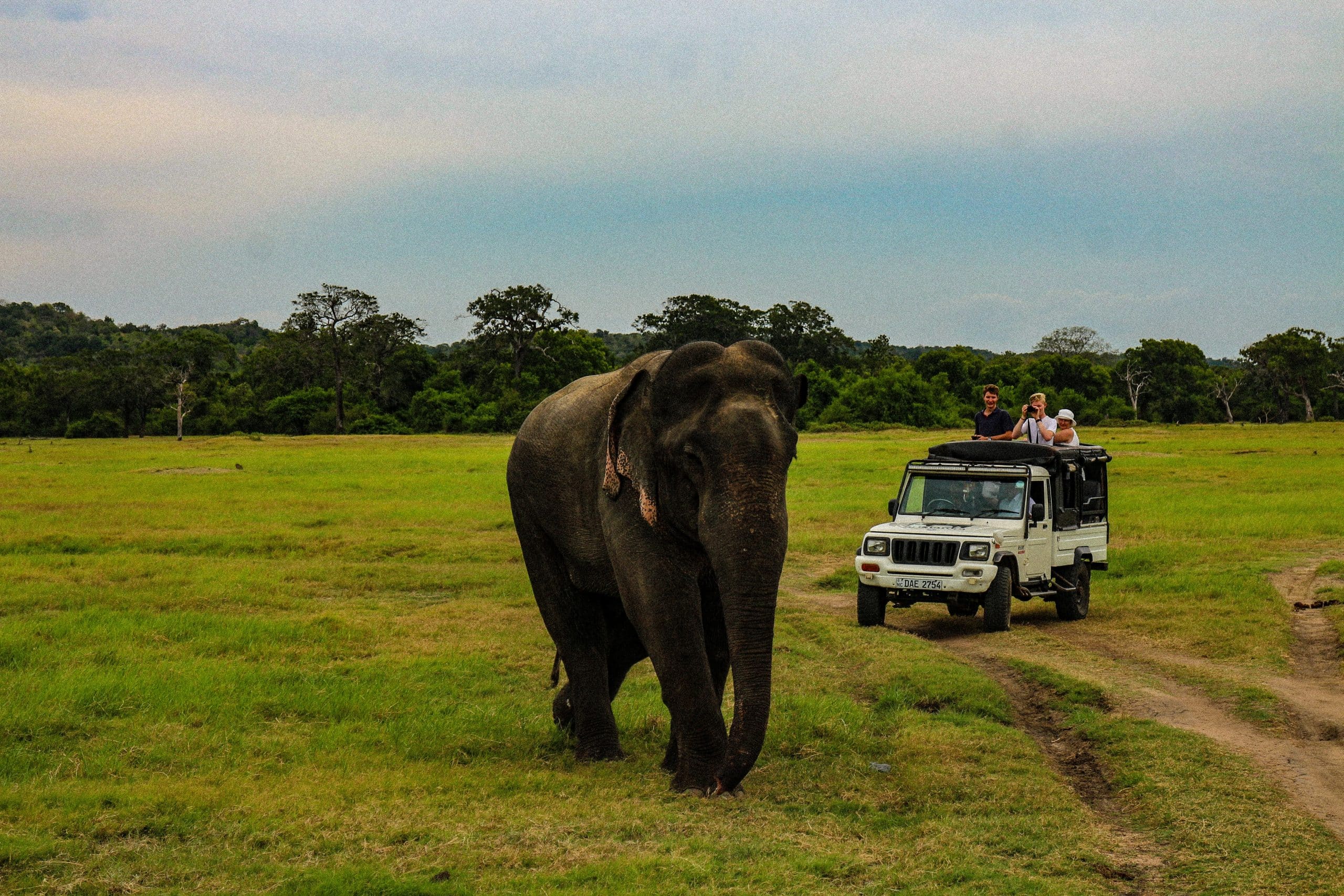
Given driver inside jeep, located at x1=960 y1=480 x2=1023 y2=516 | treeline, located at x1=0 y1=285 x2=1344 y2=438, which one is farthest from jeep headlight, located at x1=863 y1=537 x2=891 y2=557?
treeline, located at x1=0 y1=285 x2=1344 y2=438

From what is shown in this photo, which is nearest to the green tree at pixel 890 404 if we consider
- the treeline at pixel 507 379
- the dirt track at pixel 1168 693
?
the treeline at pixel 507 379

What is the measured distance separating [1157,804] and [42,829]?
6747mm

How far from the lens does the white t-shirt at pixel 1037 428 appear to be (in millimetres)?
16844

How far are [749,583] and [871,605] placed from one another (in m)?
9.05

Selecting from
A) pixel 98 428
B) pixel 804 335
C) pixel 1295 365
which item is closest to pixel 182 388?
pixel 98 428

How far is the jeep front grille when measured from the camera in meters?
15.0

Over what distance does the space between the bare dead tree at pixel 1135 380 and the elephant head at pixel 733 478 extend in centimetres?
10139

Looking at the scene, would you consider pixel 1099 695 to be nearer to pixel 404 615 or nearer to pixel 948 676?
pixel 948 676

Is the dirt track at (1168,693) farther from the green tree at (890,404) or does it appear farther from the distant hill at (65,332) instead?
the distant hill at (65,332)

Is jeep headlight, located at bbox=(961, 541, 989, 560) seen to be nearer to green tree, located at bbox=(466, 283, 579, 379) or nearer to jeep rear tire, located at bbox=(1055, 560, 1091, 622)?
jeep rear tire, located at bbox=(1055, 560, 1091, 622)

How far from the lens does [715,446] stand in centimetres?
661

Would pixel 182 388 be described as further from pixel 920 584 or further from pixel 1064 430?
pixel 920 584

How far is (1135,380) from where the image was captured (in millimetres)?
101938

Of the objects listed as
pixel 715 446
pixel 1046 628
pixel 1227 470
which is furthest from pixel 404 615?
pixel 1227 470
